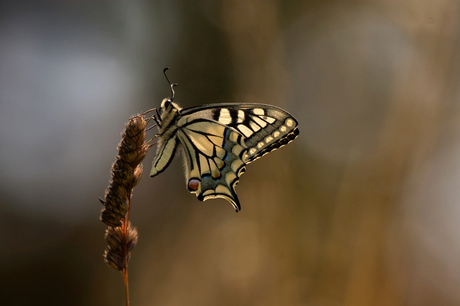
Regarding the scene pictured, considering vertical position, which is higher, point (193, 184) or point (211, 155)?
point (211, 155)

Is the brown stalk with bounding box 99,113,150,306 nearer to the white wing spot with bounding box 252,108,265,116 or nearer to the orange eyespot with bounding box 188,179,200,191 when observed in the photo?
the orange eyespot with bounding box 188,179,200,191

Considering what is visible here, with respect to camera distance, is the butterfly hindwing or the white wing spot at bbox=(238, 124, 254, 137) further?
the white wing spot at bbox=(238, 124, 254, 137)

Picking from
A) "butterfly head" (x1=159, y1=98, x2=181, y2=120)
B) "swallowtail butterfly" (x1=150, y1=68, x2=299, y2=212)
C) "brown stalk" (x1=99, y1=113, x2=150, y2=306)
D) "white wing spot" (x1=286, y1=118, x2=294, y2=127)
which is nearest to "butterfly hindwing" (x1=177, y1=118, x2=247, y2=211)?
"swallowtail butterfly" (x1=150, y1=68, x2=299, y2=212)

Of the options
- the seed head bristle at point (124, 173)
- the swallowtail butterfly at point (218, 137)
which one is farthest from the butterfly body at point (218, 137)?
the seed head bristle at point (124, 173)

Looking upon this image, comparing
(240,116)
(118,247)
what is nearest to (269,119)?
(240,116)

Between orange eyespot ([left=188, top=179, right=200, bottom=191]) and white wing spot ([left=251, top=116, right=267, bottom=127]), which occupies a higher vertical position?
white wing spot ([left=251, top=116, right=267, bottom=127])

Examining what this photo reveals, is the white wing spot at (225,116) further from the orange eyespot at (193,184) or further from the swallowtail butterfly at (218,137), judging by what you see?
the orange eyespot at (193,184)

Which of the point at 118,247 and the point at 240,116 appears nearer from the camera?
the point at 118,247

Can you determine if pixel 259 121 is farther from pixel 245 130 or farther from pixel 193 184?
pixel 193 184
